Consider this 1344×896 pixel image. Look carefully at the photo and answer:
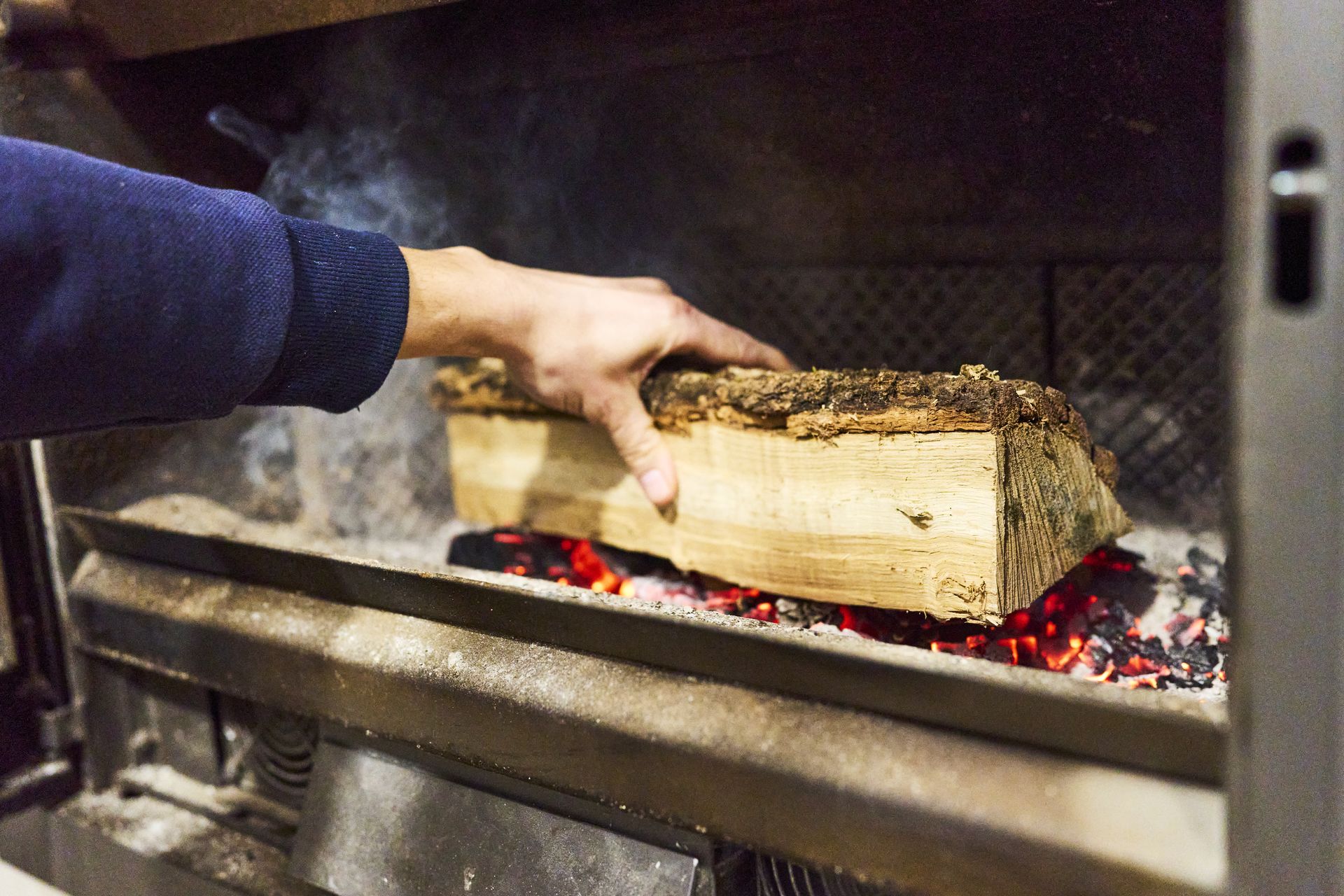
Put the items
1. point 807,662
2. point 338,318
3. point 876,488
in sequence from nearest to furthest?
1. point 807,662
2. point 338,318
3. point 876,488

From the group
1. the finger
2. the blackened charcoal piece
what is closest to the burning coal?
the blackened charcoal piece

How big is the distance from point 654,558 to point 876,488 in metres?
0.61

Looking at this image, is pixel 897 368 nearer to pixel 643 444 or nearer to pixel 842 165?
pixel 842 165

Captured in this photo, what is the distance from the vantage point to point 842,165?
5.58 feet

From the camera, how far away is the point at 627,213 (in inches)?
78.9

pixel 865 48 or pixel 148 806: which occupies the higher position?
pixel 865 48

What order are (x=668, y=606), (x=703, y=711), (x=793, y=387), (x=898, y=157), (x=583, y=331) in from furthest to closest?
(x=898, y=157) → (x=583, y=331) → (x=793, y=387) → (x=668, y=606) → (x=703, y=711)

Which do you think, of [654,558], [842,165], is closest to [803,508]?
[654,558]

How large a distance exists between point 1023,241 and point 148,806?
1879 mm

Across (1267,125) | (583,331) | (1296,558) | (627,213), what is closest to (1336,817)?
(1296,558)

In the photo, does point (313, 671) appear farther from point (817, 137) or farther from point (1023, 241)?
point (1023, 241)

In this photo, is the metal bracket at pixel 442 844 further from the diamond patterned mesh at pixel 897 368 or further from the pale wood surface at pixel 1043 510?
the diamond patterned mesh at pixel 897 368

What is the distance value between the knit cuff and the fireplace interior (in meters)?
0.27

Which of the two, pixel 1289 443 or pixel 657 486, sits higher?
pixel 1289 443
